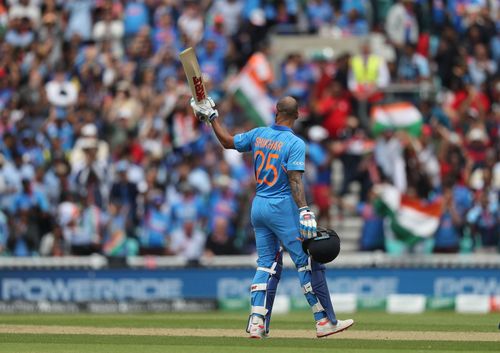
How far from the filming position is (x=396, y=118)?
23.8 metres

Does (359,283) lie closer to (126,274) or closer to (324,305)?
(126,274)

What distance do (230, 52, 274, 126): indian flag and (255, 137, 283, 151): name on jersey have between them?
1024 centimetres

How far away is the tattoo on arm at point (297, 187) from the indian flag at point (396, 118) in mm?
10855

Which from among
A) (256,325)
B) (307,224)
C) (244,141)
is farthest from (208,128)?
(307,224)

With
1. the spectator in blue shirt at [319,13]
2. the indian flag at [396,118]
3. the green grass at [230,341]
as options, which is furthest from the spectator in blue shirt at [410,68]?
the green grass at [230,341]

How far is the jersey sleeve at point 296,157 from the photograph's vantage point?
12883mm

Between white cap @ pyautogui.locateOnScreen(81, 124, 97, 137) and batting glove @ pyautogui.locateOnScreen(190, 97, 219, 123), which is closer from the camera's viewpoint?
A: batting glove @ pyautogui.locateOnScreen(190, 97, 219, 123)

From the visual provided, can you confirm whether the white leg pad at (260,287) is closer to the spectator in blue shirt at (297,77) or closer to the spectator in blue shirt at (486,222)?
the spectator in blue shirt at (486,222)

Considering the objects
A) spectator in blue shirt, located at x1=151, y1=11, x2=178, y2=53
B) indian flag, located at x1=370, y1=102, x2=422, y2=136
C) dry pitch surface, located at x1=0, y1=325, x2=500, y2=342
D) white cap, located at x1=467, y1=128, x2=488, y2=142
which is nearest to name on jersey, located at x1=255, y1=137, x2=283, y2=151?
dry pitch surface, located at x1=0, y1=325, x2=500, y2=342

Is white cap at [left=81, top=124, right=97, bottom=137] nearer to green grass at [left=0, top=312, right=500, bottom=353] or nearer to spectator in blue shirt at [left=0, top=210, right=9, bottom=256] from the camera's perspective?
spectator in blue shirt at [left=0, top=210, right=9, bottom=256]

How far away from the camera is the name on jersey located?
13016mm

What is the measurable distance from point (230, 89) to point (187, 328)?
9.51 metres

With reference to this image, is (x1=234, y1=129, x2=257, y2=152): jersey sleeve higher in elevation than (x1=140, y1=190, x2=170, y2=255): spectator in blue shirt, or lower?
higher

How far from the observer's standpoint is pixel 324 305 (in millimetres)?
13109
